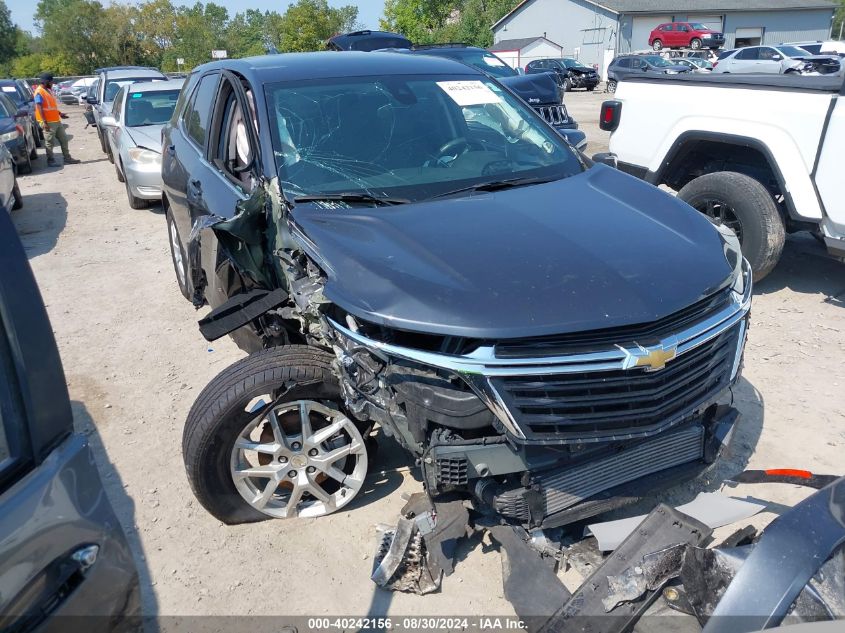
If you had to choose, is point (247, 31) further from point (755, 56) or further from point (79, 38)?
point (755, 56)

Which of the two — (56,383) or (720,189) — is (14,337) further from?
(720,189)

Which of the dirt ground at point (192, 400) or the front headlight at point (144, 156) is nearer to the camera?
the dirt ground at point (192, 400)

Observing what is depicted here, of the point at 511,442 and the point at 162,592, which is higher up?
the point at 511,442

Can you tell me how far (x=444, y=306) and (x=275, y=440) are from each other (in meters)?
1.14

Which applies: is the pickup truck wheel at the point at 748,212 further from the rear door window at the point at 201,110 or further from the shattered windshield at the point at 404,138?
the rear door window at the point at 201,110

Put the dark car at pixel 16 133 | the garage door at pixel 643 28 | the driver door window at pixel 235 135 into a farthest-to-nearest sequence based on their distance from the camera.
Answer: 1. the garage door at pixel 643 28
2. the dark car at pixel 16 133
3. the driver door window at pixel 235 135

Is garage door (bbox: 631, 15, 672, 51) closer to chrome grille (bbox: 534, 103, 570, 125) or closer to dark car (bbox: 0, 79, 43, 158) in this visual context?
dark car (bbox: 0, 79, 43, 158)

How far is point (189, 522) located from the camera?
3336 millimetres

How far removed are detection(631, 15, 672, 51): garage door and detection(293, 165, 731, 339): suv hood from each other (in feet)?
156

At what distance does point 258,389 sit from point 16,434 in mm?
1352

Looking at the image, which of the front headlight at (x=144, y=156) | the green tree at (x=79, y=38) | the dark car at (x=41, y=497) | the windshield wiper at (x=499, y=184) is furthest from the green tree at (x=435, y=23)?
the dark car at (x=41, y=497)

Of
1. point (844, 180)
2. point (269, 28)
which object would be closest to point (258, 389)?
point (844, 180)

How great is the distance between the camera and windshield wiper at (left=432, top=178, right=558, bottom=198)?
344 centimetres

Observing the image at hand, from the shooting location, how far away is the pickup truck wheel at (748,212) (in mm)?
5156
